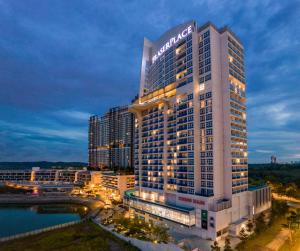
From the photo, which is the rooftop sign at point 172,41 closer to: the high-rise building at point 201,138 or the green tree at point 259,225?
the high-rise building at point 201,138

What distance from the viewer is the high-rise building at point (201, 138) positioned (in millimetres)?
60519

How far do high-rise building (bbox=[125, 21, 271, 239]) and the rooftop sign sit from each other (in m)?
0.36

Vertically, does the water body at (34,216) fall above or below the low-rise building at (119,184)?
below

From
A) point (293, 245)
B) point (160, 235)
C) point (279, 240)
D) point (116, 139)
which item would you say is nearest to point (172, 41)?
point (160, 235)

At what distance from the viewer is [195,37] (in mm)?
68125

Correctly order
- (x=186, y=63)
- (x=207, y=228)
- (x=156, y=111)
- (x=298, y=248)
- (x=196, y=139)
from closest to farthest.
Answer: (x=298, y=248)
(x=207, y=228)
(x=196, y=139)
(x=186, y=63)
(x=156, y=111)

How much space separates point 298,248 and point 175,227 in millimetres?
28615

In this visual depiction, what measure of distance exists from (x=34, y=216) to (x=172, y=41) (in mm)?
88744

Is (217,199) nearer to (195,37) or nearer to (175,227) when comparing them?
(175,227)

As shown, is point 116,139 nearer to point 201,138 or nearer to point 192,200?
point 201,138

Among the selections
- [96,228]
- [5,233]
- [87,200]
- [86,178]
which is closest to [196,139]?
[96,228]

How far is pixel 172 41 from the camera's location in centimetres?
7781

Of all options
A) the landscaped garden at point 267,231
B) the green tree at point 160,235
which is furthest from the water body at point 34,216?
Answer: the landscaped garden at point 267,231

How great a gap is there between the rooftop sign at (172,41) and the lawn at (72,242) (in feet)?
205
